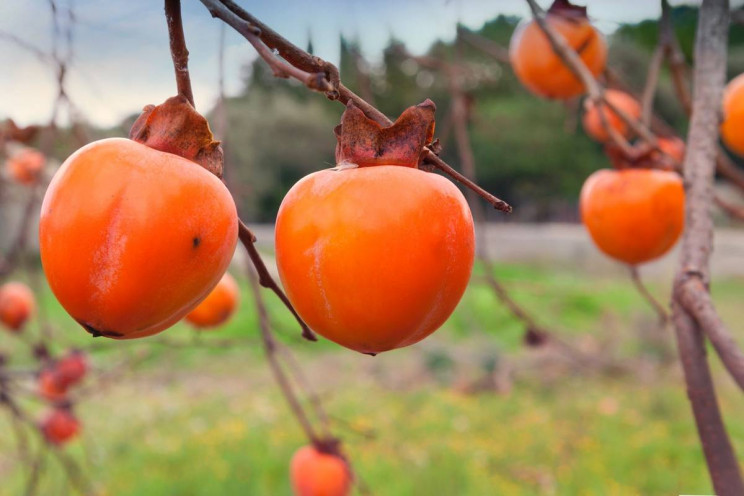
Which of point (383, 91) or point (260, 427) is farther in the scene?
point (383, 91)

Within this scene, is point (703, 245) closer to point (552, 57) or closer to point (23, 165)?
point (552, 57)

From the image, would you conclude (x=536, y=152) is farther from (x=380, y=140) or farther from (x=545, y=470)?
(x=380, y=140)

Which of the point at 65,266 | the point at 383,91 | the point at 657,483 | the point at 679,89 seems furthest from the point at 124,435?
the point at 65,266

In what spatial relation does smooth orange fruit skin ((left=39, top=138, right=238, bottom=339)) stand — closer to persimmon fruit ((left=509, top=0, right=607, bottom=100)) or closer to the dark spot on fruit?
the dark spot on fruit

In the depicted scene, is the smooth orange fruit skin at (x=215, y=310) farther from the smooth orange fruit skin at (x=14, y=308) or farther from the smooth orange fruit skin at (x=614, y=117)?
the smooth orange fruit skin at (x=14, y=308)

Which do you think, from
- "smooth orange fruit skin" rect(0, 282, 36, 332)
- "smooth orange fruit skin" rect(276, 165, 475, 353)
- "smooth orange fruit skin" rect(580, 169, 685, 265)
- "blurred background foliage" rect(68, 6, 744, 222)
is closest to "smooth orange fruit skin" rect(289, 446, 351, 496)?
"smooth orange fruit skin" rect(580, 169, 685, 265)
